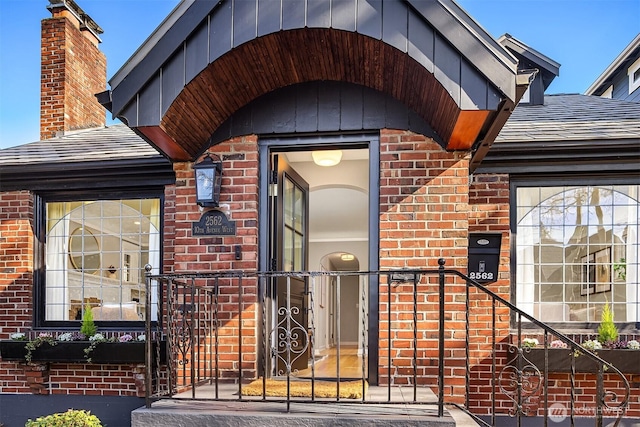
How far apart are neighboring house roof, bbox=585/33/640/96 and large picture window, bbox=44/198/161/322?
979 cm

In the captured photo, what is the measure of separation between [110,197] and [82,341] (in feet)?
5.25

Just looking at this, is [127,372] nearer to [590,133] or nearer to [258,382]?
[258,382]

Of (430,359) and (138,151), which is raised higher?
(138,151)

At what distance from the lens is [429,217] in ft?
15.3

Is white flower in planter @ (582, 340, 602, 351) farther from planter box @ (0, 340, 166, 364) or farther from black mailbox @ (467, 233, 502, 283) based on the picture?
planter box @ (0, 340, 166, 364)

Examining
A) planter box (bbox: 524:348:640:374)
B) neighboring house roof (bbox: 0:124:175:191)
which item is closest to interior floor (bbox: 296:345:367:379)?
planter box (bbox: 524:348:640:374)

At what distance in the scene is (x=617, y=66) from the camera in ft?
38.8

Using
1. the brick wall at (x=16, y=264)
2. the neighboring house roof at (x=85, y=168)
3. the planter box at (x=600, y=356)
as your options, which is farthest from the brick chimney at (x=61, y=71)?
the planter box at (x=600, y=356)

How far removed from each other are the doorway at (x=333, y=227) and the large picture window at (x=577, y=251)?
69.6 inches

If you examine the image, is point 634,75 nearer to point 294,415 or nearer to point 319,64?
point 319,64

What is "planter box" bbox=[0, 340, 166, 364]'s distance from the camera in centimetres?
553

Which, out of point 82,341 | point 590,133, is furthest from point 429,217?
point 82,341

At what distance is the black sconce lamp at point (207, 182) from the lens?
15.6ft

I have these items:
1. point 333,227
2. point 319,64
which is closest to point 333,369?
point 319,64
